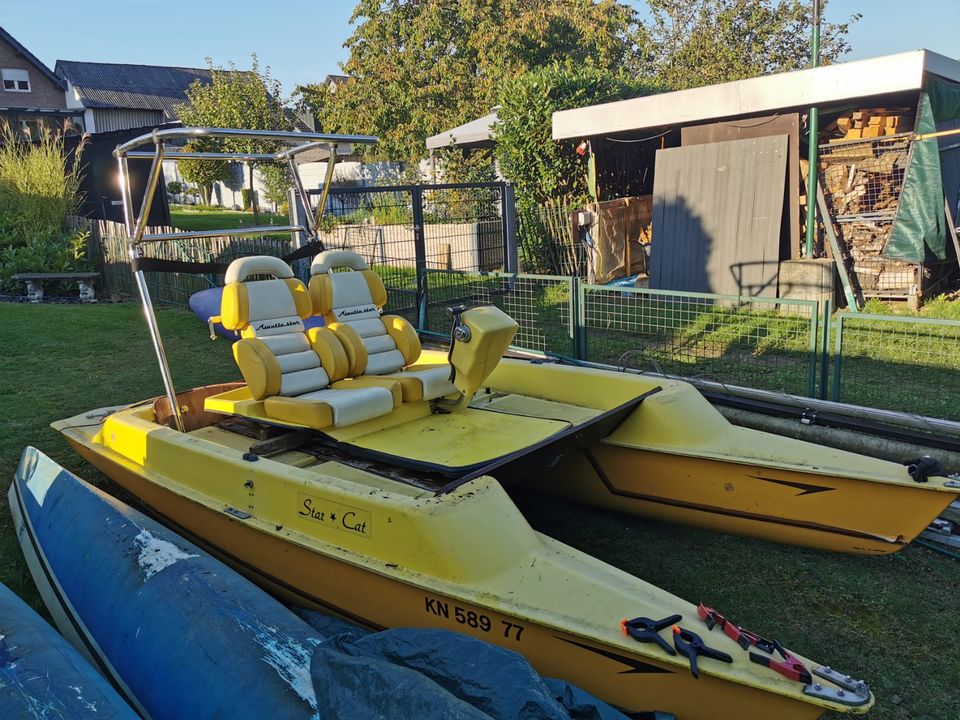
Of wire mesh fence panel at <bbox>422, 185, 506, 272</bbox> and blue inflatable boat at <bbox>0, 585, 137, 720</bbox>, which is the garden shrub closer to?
wire mesh fence panel at <bbox>422, 185, 506, 272</bbox>

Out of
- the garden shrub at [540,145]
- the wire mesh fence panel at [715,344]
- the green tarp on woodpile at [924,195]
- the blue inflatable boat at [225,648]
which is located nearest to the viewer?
the blue inflatable boat at [225,648]

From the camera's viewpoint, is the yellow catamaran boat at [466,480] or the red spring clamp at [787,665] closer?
the red spring clamp at [787,665]

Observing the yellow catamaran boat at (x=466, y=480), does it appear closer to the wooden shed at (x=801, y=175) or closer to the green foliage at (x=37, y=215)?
the wooden shed at (x=801, y=175)

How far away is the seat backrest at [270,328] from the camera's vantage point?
4.58m

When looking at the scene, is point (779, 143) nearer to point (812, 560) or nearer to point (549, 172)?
point (549, 172)

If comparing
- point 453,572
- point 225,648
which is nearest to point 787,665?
point 453,572

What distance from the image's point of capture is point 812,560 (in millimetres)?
4082

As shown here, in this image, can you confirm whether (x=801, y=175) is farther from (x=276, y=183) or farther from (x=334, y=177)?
(x=276, y=183)

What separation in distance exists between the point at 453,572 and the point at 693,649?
98 centimetres

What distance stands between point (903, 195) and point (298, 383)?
8099 mm

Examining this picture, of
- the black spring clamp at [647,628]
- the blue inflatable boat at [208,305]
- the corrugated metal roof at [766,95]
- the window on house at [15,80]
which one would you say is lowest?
the black spring clamp at [647,628]

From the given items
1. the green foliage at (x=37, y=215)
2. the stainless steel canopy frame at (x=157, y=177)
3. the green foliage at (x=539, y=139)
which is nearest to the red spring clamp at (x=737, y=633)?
the stainless steel canopy frame at (x=157, y=177)

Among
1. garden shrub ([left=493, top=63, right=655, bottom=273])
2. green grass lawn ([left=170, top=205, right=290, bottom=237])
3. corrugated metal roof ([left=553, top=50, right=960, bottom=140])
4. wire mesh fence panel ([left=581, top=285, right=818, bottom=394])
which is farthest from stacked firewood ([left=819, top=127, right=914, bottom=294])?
green grass lawn ([left=170, top=205, right=290, bottom=237])

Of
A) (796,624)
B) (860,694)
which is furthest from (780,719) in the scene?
(796,624)
